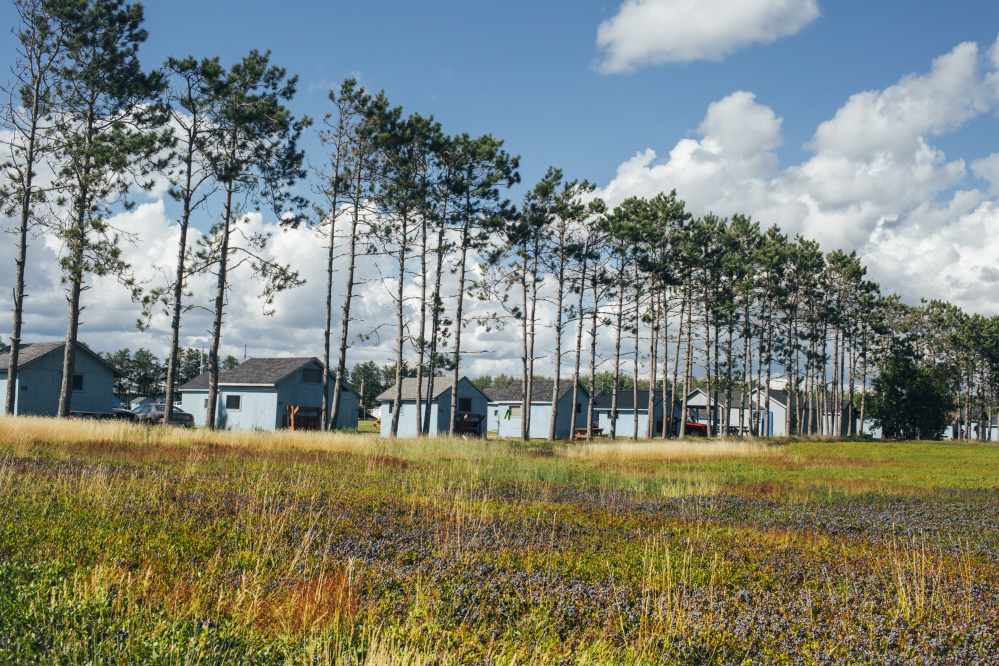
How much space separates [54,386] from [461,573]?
150 ft

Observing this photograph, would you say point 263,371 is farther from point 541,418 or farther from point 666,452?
point 666,452

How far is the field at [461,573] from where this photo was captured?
15.3 feet

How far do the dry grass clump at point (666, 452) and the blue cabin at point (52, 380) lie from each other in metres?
31.2

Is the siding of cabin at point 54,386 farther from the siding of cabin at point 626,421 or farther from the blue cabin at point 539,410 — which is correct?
the siding of cabin at point 626,421

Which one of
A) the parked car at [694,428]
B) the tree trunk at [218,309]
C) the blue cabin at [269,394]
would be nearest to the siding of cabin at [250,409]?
the blue cabin at [269,394]

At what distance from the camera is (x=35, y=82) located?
24156 millimetres

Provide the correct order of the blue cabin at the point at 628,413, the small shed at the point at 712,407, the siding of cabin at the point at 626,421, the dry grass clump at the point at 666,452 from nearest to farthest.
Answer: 1. the dry grass clump at the point at 666,452
2. the blue cabin at the point at 628,413
3. the siding of cabin at the point at 626,421
4. the small shed at the point at 712,407

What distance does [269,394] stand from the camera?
148ft

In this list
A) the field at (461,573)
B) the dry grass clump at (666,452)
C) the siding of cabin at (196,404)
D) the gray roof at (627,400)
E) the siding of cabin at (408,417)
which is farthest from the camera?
the gray roof at (627,400)

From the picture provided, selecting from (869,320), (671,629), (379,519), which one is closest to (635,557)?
(671,629)

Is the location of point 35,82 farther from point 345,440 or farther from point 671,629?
point 671,629

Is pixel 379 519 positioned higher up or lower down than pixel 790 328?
lower down

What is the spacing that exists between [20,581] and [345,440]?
1726 cm

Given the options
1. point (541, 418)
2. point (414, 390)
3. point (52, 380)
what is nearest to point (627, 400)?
point (541, 418)
